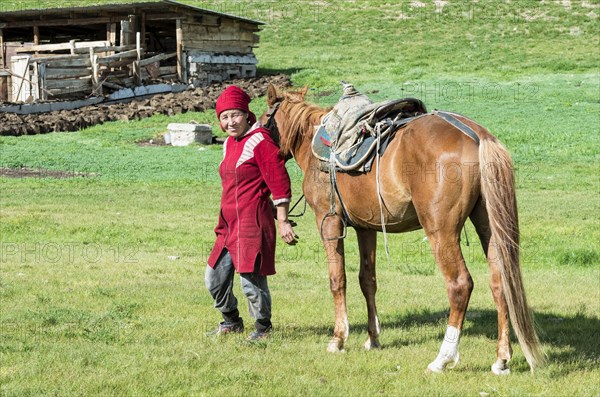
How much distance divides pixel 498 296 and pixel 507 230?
0.56m

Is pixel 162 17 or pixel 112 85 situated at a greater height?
pixel 162 17

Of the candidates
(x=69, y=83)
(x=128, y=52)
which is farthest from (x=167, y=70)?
(x=69, y=83)

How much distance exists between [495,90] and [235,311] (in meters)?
25.0

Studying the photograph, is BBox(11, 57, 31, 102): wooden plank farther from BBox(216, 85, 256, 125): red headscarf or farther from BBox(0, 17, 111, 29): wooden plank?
BBox(216, 85, 256, 125): red headscarf

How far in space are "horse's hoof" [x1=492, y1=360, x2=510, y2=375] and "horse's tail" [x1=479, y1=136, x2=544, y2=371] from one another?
0.20 metres

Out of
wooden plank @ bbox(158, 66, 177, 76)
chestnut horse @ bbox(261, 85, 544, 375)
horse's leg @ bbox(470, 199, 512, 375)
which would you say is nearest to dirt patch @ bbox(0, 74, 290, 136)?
wooden plank @ bbox(158, 66, 177, 76)

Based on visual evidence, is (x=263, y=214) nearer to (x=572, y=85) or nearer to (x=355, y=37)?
(x=572, y=85)

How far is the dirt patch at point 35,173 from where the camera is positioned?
2094cm

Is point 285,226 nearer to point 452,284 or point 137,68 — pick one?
point 452,284

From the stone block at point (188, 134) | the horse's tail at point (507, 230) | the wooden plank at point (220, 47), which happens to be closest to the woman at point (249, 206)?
the horse's tail at point (507, 230)

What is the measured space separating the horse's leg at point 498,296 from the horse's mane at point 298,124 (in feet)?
5.77

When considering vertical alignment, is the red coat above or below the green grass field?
above

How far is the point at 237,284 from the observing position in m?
11.2

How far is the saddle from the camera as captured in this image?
6891 millimetres
